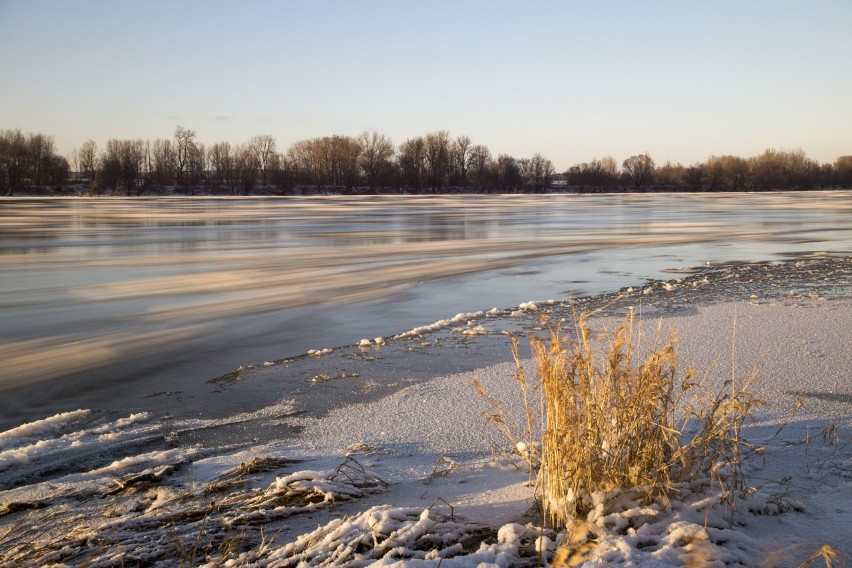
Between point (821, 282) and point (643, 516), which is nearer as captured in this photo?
point (643, 516)

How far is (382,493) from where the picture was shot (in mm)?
3309

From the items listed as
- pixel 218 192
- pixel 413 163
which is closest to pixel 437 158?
pixel 413 163

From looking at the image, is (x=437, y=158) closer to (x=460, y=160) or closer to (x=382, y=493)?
(x=460, y=160)

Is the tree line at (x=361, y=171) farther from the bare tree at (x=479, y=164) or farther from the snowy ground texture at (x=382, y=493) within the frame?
the snowy ground texture at (x=382, y=493)

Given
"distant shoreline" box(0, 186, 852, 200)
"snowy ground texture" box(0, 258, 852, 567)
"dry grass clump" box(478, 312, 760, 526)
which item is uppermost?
"distant shoreline" box(0, 186, 852, 200)

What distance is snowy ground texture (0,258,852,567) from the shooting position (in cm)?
265

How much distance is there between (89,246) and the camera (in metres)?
17.4

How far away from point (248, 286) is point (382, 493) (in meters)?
7.93

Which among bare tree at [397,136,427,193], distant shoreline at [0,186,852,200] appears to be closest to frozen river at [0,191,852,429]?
distant shoreline at [0,186,852,200]

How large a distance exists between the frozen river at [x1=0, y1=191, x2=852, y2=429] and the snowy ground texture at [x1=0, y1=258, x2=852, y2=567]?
1.46 meters

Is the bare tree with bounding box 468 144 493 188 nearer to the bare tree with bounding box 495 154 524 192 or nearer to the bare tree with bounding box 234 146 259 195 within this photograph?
the bare tree with bounding box 495 154 524 192

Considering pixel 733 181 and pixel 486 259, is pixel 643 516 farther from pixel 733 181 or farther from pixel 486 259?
pixel 733 181

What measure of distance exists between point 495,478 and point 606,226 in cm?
2345

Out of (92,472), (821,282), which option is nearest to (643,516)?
(92,472)
